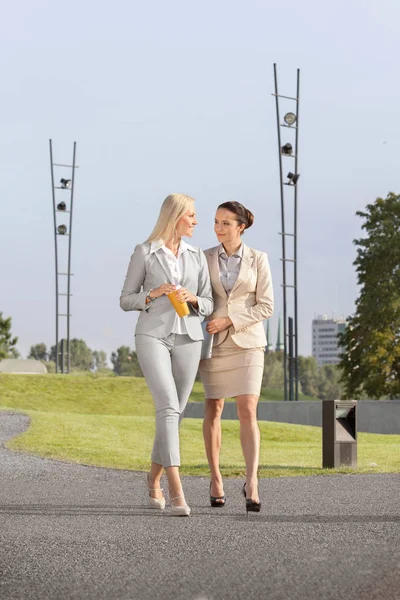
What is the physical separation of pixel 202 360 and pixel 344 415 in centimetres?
483

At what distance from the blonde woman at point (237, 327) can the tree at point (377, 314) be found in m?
31.8

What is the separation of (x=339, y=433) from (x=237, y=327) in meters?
5.16

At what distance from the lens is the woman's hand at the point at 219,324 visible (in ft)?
21.7

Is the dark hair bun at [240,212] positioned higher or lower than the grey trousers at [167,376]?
higher

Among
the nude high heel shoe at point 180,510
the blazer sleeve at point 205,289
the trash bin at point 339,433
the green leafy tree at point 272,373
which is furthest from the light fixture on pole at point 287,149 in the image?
the green leafy tree at point 272,373

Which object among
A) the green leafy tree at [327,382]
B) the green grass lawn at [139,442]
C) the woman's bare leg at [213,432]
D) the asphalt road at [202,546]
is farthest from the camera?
the green leafy tree at [327,382]

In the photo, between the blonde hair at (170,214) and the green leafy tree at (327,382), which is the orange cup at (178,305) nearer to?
the blonde hair at (170,214)

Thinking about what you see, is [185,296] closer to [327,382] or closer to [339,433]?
[339,433]

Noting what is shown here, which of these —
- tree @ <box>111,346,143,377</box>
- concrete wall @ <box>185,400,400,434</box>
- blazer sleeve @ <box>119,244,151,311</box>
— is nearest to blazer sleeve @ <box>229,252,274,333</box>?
blazer sleeve @ <box>119,244,151,311</box>

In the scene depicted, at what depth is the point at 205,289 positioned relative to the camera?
666 centimetres

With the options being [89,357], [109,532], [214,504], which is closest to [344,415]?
[214,504]

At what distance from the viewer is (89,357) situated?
13012cm

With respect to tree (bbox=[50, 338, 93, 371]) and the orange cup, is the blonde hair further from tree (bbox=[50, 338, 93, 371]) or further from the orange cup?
tree (bbox=[50, 338, 93, 371])

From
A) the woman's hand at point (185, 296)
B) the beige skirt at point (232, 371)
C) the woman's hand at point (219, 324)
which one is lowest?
the beige skirt at point (232, 371)
